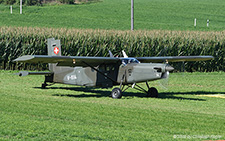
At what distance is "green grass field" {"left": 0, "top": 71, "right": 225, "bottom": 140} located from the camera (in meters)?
11.1

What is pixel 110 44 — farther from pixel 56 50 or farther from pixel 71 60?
pixel 71 60

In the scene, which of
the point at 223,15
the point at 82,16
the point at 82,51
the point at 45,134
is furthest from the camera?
the point at 223,15

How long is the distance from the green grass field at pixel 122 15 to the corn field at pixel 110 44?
21377 mm

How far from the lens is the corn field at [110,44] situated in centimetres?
3294

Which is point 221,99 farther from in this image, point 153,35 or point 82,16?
point 82,16

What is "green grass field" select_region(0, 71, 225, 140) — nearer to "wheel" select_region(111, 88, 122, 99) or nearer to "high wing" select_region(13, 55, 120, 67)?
"wheel" select_region(111, 88, 122, 99)

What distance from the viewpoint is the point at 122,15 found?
242 ft

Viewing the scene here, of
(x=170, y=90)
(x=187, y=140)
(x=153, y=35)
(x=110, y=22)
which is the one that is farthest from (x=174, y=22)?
(x=187, y=140)

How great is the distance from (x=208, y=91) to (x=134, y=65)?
5720mm

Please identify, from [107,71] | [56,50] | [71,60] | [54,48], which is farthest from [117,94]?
[54,48]

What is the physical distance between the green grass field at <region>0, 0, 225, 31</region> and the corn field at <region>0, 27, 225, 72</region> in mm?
21377

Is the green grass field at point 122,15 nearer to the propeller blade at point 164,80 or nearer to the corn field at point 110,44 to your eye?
the corn field at point 110,44

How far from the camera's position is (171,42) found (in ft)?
117

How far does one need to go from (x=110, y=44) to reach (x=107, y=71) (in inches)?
571
